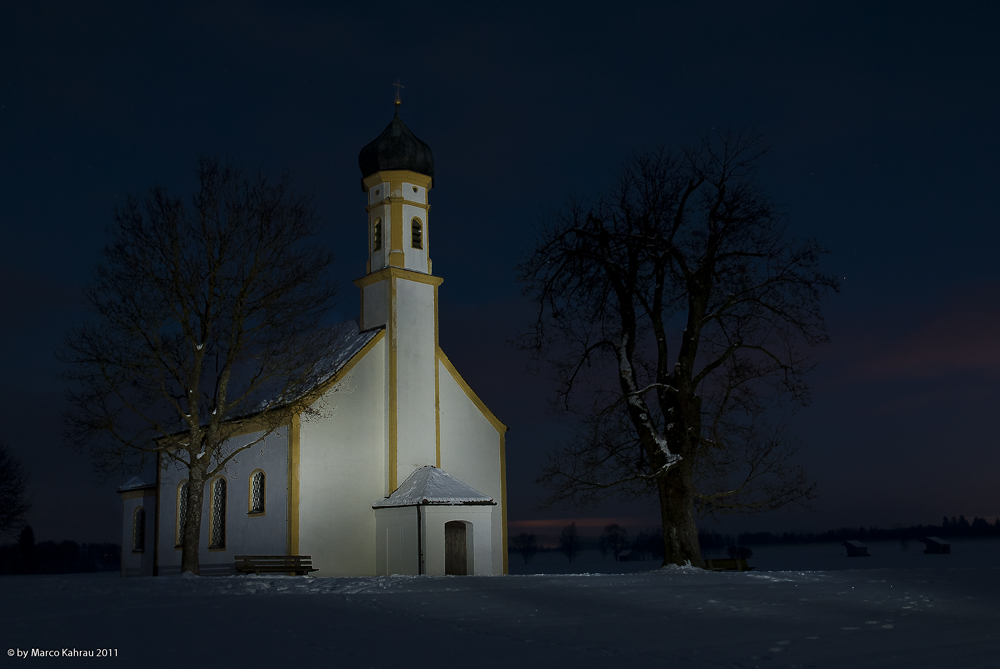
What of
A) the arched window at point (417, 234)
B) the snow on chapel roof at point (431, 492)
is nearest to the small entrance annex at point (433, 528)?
the snow on chapel roof at point (431, 492)

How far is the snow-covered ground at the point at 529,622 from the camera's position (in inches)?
371

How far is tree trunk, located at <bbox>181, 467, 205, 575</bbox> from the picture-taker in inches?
931

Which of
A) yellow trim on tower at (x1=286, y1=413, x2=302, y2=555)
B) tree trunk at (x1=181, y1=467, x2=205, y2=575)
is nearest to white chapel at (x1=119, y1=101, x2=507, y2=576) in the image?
yellow trim on tower at (x1=286, y1=413, x2=302, y2=555)

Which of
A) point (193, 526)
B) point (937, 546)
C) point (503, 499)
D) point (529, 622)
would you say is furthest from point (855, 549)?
point (529, 622)

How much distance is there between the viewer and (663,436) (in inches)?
879

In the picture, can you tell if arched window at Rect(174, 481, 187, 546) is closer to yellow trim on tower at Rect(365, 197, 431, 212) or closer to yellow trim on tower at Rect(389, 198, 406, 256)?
yellow trim on tower at Rect(389, 198, 406, 256)

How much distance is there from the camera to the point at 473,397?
1328 inches

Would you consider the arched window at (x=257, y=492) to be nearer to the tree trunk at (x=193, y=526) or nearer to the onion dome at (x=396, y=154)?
the tree trunk at (x=193, y=526)

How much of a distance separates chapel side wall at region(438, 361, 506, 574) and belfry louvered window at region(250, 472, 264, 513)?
6048 mm

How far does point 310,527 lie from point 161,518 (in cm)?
946

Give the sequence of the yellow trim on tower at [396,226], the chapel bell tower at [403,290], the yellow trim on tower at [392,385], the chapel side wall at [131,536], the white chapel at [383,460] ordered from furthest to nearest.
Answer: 1. the chapel side wall at [131,536]
2. the yellow trim on tower at [396,226]
3. the chapel bell tower at [403,290]
4. the yellow trim on tower at [392,385]
5. the white chapel at [383,460]

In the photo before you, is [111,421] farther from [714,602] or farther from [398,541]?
[714,602]

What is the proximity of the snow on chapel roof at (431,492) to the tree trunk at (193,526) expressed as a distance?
6710 mm

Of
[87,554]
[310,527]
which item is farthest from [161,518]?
[87,554]
